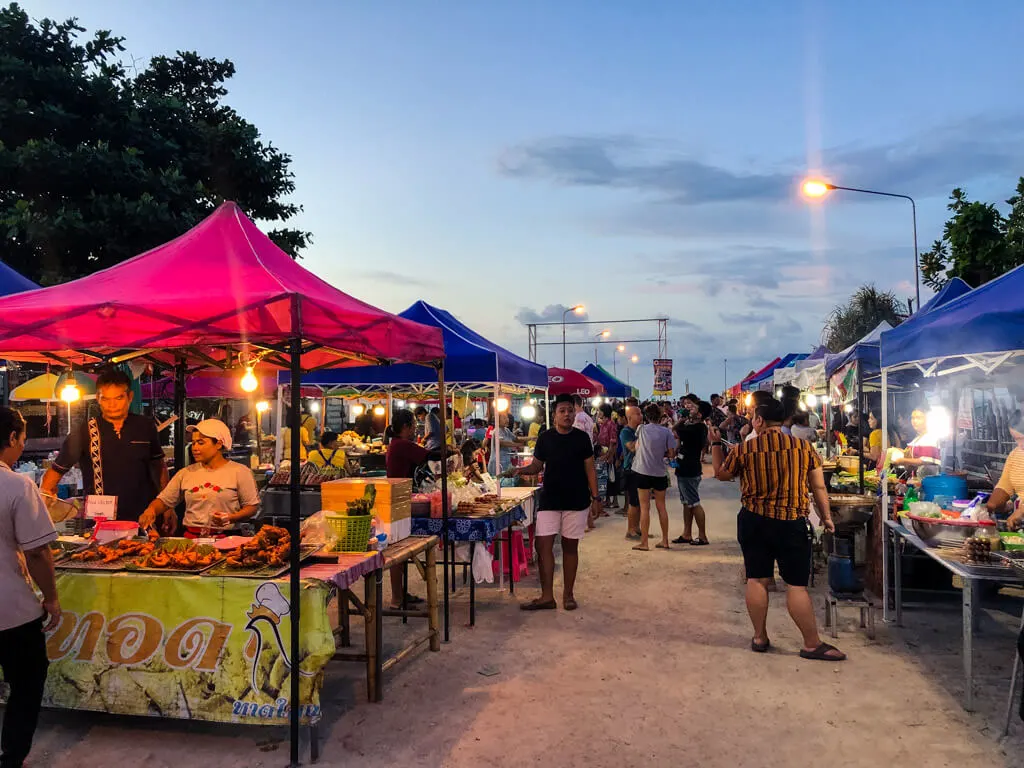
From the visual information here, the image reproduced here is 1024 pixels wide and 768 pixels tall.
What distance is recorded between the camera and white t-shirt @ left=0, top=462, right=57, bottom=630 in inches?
146

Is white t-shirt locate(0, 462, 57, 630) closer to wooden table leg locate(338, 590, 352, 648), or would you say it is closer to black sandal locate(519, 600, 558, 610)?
wooden table leg locate(338, 590, 352, 648)

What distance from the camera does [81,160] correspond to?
15.4 m

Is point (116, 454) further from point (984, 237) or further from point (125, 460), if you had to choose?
point (984, 237)

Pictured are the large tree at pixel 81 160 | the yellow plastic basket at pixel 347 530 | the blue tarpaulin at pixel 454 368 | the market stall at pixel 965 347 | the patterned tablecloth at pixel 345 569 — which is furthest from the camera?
the large tree at pixel 81 160

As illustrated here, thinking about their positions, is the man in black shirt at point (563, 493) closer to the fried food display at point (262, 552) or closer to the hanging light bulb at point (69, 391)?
the fried food display at point (262, 552)

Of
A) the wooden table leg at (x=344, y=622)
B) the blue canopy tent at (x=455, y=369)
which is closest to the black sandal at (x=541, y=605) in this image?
the wooden table leg at (x=344, y=622)

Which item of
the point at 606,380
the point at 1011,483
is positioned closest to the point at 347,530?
the point at 1011,483

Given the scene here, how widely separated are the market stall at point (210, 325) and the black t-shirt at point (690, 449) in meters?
6.62

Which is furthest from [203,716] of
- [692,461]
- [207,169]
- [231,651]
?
[207,169]

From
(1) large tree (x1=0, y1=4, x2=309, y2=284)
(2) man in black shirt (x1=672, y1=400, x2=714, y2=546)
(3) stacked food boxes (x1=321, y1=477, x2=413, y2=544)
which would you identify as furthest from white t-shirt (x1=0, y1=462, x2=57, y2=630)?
(1) large tree (x1=0, y1=4, x2=309, y2=284)

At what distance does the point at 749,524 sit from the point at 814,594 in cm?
295

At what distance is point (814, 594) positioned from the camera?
8484mm

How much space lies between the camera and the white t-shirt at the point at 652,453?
10.7 meters

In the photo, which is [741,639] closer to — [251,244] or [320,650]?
[320,650]
